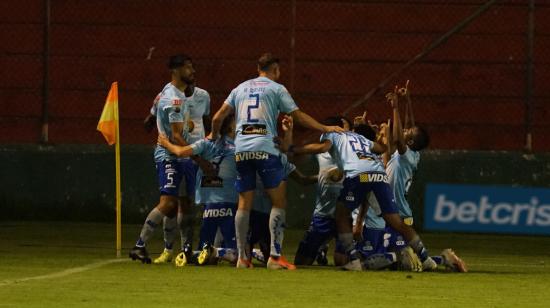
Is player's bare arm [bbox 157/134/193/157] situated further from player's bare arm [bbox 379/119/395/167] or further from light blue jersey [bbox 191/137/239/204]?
player's bare arm [bbox 379/119/395/167]

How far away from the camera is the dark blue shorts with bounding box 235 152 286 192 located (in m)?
13.1

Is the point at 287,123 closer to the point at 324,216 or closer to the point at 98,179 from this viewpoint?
the point at 324,216

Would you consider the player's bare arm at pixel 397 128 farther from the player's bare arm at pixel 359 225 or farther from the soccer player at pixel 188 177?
the soccer player at pixel 188 177

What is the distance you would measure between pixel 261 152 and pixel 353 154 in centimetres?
92

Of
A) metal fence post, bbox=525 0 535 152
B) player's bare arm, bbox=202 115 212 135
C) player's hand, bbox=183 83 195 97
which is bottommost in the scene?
player's bare arm, bbox=202 115 212 135

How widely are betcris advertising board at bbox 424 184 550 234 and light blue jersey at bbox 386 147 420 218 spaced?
17.5 feet

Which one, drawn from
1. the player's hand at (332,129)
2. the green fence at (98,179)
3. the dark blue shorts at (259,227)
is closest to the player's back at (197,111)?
the dark blue shorts at (259,227)

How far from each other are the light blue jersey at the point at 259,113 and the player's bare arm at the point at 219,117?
12 cm

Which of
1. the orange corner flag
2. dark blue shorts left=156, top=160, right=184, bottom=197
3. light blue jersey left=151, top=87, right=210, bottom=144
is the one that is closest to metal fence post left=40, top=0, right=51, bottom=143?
the orange corner flag

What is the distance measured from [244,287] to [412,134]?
12.1 feet

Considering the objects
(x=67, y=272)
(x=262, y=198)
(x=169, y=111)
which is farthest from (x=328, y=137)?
(x=67, y=272)

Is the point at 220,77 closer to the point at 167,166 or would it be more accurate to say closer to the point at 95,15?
the point at 95,15

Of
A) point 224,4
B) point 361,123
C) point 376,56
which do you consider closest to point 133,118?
point 224,4

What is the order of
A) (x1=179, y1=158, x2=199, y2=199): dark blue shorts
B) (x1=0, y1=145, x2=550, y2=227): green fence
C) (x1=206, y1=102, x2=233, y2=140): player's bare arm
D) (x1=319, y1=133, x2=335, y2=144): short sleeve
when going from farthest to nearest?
(x1=0, y1=145, x2=550, y2=227): green fence
(x1=179, y1=158, x2=199, y2=199): dark blue shorts
(x1=319, y1=133, x2=335, y2=144): short sleeve
(x1=206, y1=102, x2=233, y2=140): player's bare arm
